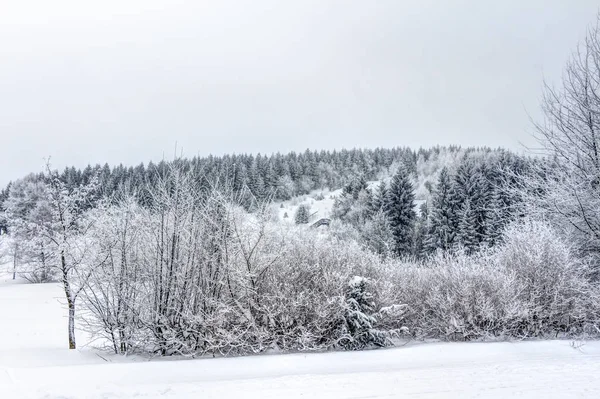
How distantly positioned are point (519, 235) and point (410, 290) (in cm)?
A: 418

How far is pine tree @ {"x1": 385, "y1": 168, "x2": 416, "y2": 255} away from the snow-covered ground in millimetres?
31607

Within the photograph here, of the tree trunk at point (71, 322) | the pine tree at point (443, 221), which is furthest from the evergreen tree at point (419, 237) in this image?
the tree trunk at point (71, 322)

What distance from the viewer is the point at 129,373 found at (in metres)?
8.06

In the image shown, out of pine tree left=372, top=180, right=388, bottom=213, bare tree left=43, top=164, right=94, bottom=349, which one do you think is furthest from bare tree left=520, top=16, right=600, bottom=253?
pine tree left=372, top=180, right=388, bottom=213

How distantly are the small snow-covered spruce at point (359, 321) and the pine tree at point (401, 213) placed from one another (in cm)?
3162

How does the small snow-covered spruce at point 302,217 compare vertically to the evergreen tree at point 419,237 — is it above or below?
above

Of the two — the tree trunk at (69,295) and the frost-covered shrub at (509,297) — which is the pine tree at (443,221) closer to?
the frost-covered shrub at (509,297)

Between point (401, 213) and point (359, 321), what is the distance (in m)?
33.7

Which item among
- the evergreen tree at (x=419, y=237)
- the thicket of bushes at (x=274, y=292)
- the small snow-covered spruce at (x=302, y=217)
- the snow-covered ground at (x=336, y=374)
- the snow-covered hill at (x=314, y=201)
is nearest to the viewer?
the snow-covered ground at (x=336, y=374)

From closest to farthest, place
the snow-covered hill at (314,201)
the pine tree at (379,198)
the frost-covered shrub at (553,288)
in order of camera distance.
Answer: the frost-covered shrub at (553,288), the pine tree at (379,198), the snow-covered hill at (314,201)

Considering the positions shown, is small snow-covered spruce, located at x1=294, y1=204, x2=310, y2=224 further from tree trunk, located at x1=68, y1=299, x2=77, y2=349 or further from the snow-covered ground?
tree trunk, located at x1=68, y1=299, x2=77, y2=349

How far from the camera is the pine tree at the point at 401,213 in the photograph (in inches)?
1652

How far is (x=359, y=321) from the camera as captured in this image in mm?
10383

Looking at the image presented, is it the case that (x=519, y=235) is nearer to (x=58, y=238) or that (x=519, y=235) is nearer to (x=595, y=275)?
(x=595, y=275)
